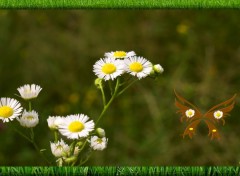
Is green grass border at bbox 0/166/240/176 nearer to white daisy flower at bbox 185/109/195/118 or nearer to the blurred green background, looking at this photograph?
white daisy flower at bbox 185/109/195/118

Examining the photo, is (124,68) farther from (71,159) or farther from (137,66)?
(71,159)

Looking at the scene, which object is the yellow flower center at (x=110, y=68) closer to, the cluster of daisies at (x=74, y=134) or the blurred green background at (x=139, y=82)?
the cluster of daisies at (x=74, y=134)

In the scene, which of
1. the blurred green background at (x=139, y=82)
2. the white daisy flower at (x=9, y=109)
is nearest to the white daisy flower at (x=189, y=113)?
the white daisy flower at (x=9, y=109)

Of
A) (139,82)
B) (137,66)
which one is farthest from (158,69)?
(139,82)

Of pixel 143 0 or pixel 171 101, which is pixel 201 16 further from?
pixel 143 0

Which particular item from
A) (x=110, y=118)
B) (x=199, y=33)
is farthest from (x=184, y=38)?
(x=110, y=118)
